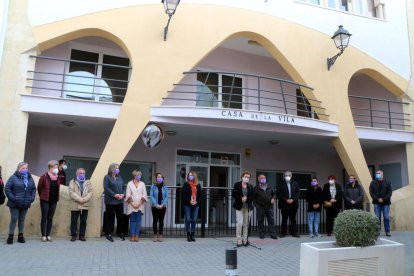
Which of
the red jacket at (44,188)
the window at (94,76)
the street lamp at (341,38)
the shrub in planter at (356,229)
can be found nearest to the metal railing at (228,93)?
the street lamp at (341,38)

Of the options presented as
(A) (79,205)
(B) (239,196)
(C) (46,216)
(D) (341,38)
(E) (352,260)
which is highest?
(D) (341,38)

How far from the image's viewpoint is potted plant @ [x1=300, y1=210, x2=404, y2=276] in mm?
5633

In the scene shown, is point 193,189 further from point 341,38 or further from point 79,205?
point 341,38

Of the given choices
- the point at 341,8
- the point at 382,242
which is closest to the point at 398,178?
the point at 341,8

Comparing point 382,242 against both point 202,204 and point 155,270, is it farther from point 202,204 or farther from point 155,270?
point 202,204

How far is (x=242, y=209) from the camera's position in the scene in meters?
9.77

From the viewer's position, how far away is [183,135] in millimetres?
13844

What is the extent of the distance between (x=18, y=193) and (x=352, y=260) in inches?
292

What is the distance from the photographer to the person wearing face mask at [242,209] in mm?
9672

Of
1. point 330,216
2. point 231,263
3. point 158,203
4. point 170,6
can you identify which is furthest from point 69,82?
point 231,263

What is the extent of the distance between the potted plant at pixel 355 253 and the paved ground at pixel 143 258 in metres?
1.25

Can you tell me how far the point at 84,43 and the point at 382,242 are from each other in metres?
11.0

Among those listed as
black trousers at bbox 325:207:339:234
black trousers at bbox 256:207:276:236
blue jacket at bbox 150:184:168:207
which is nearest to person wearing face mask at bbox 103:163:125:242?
blue jacket at bbox 150:184:168:207

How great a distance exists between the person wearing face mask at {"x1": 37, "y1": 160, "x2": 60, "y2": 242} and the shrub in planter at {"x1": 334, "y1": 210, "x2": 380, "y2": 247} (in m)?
6.81
